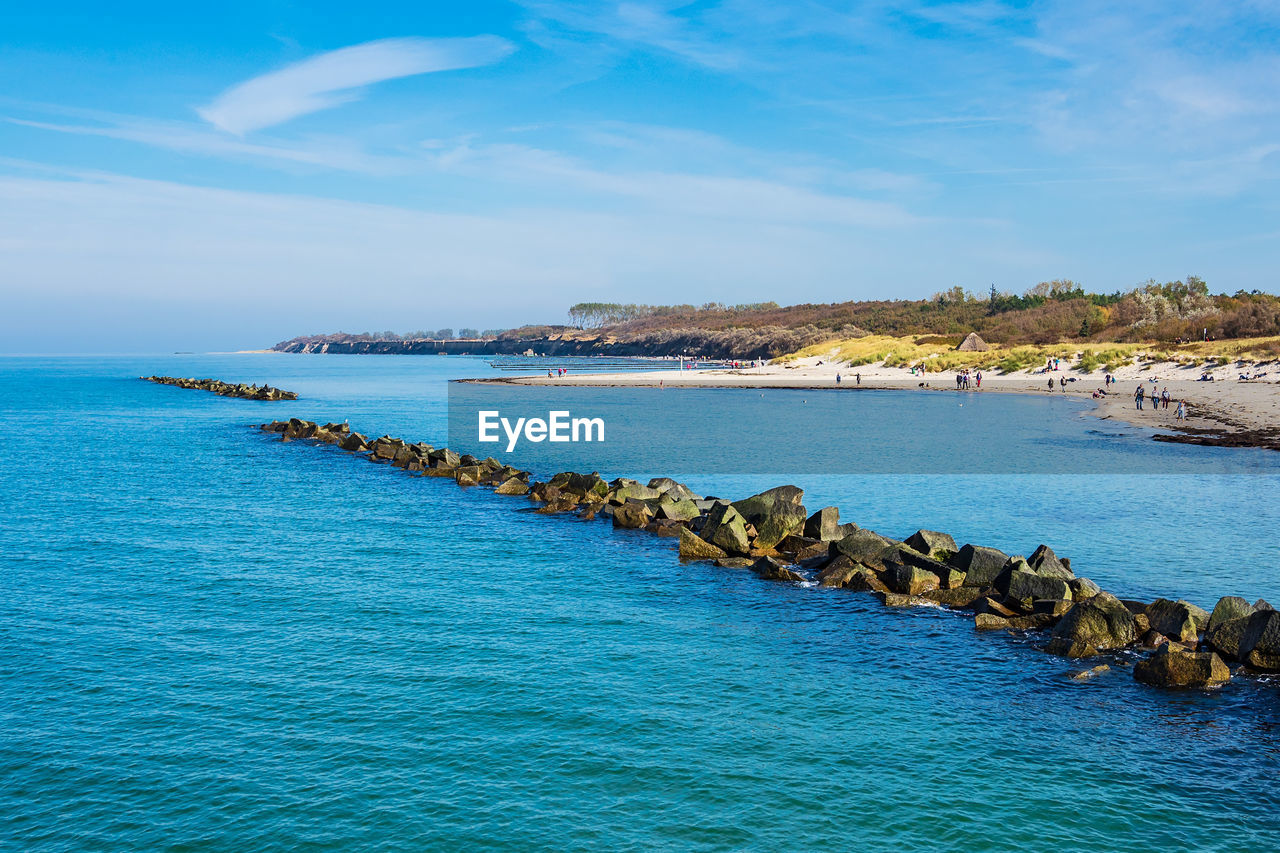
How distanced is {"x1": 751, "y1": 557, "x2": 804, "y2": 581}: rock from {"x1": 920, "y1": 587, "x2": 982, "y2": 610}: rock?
371 centimetres

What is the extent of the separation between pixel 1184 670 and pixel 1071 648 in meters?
2.04

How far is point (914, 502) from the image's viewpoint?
3409 cm

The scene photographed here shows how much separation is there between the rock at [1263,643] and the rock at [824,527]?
10806mm

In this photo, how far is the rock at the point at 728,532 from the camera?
25516 mm

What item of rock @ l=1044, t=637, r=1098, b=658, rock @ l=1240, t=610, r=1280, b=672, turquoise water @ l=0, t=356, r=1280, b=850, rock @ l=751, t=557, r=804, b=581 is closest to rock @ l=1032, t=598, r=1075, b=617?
rock @ l=1044, t=637, r=1098, b=658

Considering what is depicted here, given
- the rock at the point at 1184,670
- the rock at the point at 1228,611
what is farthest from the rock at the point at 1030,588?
the rock at the point at 1184,670

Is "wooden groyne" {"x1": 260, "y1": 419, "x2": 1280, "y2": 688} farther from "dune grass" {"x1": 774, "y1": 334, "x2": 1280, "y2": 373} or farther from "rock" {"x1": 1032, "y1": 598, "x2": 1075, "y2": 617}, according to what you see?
"dune grass" {"x1": 774, "y1": 334, "x2": 1280, "y2": 373}

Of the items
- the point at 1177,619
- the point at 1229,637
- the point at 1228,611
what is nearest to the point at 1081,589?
the point at 1177,619

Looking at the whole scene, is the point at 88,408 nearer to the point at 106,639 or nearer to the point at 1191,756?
the point at 106,639

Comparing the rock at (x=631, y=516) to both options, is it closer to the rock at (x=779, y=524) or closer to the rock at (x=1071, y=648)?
the rock at (x=779, y=524)

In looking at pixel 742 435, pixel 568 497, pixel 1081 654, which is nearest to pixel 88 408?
pixel 742 435

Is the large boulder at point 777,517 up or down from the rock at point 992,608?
up

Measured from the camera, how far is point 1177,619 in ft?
56.5

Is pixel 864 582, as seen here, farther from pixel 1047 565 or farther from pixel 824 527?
pixel 1047 565
